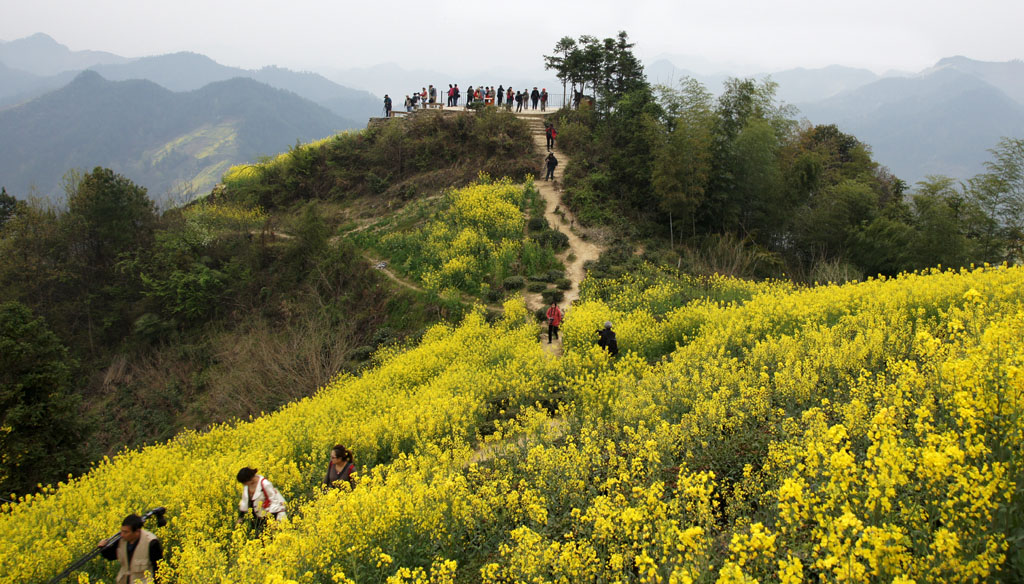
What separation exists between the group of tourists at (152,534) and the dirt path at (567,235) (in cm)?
795

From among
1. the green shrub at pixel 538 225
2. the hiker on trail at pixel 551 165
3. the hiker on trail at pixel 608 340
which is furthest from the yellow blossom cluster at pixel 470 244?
the hiker on trail at pixel 608 340

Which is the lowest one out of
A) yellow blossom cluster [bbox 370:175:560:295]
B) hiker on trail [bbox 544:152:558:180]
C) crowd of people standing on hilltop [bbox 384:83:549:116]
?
yellow blossom cluster [bbox 370:175:560:295]

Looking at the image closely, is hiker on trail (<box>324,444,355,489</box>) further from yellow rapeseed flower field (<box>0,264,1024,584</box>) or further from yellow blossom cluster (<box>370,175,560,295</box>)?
yellow blossom cluster (<box>370,175,560,295</box>)

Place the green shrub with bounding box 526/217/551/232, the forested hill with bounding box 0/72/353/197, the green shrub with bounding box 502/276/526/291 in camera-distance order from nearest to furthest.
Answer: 1. the green shrub with bounding box 502/276/526/291
2. the green shrub with bounding box 526/217/551/232
3. the forested hill with bounding box 0/72/353/197

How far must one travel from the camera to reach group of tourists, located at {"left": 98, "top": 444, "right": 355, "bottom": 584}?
5879 millimetres

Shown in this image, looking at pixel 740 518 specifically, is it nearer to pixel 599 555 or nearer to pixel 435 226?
pixel 599 555

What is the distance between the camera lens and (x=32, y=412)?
11.5 m

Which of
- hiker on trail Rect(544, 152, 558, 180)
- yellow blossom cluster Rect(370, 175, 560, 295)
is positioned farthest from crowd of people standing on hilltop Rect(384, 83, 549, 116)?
yellow blossom cluster Rect(370, 175, 560, 295)

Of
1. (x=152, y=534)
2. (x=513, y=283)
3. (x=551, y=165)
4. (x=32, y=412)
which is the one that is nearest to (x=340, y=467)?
(x=152, y=534)

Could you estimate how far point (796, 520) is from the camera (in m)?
3.66

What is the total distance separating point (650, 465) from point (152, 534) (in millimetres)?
6175

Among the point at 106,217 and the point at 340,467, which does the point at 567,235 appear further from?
the point at 106,217

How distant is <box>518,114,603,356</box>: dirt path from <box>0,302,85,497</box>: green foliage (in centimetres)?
1260

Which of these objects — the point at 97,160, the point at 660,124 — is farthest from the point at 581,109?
the point at 97,160
